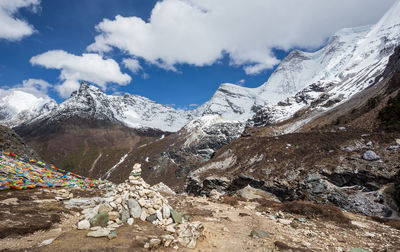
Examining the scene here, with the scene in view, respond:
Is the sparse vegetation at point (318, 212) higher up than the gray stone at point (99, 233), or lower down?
higher up

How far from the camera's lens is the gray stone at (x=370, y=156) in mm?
24436

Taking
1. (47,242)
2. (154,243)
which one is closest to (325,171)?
(154,243)

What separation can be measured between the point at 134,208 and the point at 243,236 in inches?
258

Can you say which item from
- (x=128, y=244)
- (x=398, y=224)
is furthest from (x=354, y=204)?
(x=128, y=244)

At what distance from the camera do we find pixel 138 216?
12391 millimetres

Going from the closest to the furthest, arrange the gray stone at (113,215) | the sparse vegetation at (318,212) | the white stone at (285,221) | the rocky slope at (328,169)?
the gray stone at (113,215) < the white stone at (285,221) < the sparse vegetation at (318,212) < the rocky slope at (328,169)

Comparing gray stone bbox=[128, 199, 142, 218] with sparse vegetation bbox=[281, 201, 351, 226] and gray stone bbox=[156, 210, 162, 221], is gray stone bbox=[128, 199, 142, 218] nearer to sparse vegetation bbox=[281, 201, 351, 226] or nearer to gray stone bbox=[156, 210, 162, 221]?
gray stone bbox=[156, 210, 162, 221]

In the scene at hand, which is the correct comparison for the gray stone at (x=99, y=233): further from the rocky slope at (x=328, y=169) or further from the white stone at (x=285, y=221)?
the rocky slope at (x=328, y=169)

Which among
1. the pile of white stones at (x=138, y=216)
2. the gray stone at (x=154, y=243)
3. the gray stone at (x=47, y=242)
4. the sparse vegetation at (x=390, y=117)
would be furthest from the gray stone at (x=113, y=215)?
the sparse vegetation at (x=390, y=117)

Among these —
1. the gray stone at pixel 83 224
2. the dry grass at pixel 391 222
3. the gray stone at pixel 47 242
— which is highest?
the dry grass at pixel 391 222

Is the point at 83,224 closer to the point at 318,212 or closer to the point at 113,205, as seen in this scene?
the point at 113,205

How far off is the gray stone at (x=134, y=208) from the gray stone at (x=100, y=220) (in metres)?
1.45

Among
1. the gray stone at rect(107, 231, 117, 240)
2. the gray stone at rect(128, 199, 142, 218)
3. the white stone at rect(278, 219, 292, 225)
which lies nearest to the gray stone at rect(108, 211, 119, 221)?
the gray stone at rect(128, 199, 142, 218)

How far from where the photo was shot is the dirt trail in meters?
9.06
